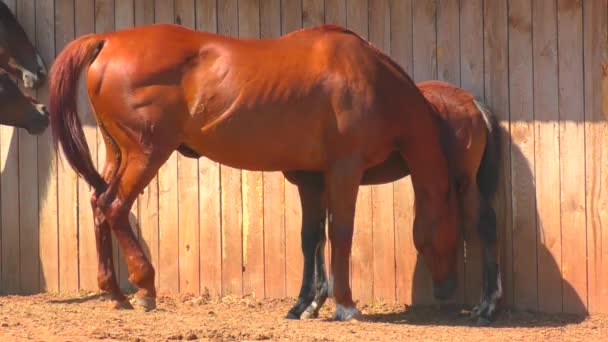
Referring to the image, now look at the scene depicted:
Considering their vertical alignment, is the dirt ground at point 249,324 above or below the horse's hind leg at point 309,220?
below

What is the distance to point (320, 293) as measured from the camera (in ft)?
27.7

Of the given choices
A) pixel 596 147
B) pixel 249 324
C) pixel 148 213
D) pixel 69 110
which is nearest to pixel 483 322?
pixel 596 147

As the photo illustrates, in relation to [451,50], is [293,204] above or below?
below

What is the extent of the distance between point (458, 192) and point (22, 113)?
3329 millimetres

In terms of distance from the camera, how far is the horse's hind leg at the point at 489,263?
8359 mm

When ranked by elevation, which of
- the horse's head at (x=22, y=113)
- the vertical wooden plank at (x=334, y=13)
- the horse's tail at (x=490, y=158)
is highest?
the vertical wooden plank at (x=334, y=13)

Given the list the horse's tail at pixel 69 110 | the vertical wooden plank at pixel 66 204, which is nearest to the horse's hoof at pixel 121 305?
the horse's tail at pixel 69 110

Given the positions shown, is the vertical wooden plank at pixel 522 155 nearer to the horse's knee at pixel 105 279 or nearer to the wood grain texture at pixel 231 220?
the wood grain texture at pixel 231 220

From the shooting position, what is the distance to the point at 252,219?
918 centimetres

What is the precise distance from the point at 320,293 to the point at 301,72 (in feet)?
5.13

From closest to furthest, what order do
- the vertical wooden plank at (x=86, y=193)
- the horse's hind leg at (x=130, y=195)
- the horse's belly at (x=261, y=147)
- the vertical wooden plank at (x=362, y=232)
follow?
the horse's hind leg at (x=130, y=195), the horse's belly at (x=261, y=147), the vertical wooden plank at (x=362, y=232), the vertical wooden plank at (x=86, y=193)

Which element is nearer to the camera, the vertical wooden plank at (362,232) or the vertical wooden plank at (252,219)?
the vertical wooden plank at (362,232)

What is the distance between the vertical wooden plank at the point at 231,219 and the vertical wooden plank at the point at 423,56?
137cm

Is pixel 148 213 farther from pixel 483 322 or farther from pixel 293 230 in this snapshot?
pixel 483 322
